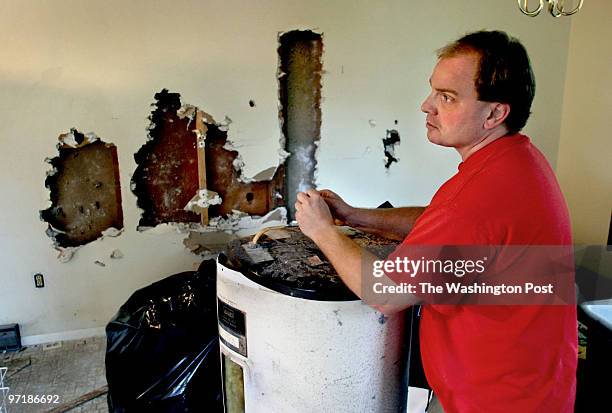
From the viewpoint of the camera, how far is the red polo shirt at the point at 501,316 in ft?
2.67

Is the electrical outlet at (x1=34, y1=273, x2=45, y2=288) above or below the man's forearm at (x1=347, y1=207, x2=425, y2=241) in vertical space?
below

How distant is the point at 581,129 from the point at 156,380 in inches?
110

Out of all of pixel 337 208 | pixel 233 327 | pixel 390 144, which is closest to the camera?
pixel 233 327

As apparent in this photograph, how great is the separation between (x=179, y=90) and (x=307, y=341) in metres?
1.76

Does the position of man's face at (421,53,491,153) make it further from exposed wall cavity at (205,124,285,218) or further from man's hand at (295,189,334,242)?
exposed wall cavity at (205,124,285,218)

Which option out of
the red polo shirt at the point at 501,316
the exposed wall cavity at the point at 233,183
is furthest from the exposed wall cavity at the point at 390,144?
the red polo shirt at the point at 501,316

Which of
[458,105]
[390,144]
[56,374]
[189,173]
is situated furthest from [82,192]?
[458,105]

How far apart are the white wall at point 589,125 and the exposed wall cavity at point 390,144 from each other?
3.82ft

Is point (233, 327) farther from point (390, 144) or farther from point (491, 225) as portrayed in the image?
point (390, 144)

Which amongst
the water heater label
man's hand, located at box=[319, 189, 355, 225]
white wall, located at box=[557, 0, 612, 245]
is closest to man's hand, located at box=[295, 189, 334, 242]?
man's hand, located at box=[319, 189, 355, 225]

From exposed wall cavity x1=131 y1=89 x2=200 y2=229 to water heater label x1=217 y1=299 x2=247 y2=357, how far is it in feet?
4.70

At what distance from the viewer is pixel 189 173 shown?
248 cm

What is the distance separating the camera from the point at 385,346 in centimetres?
105

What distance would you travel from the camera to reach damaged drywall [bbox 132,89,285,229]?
240cm
